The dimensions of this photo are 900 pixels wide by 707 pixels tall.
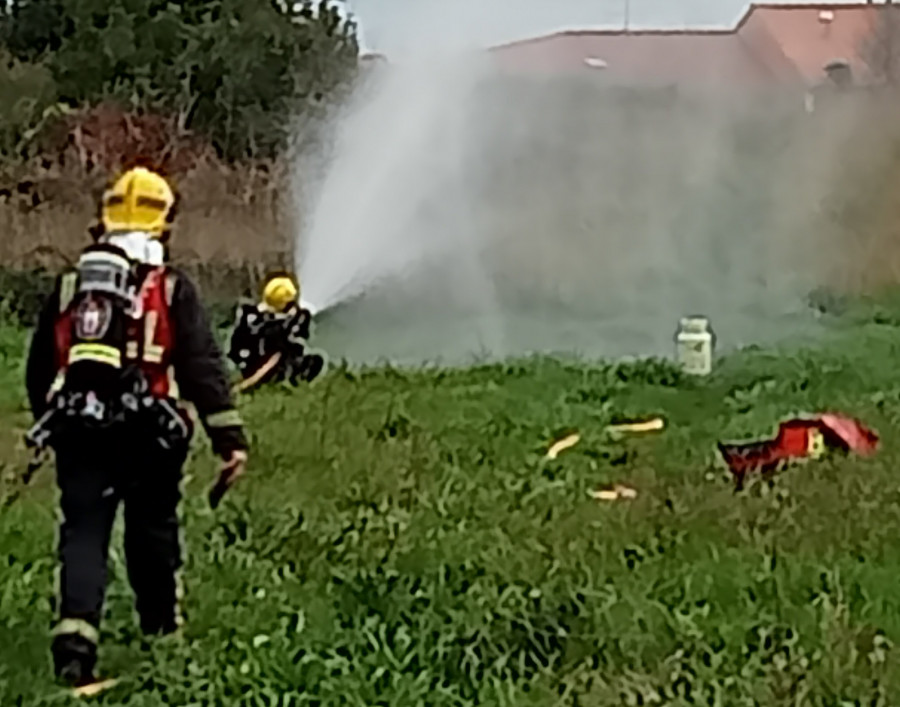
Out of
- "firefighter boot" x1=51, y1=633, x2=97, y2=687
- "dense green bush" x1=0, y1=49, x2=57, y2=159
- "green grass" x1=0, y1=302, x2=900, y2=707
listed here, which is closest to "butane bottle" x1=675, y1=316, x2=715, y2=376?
"green grass" x1=0, y1=302, x2=900, y2=707

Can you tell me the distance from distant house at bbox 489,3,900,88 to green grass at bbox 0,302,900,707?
20468mm

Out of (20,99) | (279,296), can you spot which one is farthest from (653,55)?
(279,296)

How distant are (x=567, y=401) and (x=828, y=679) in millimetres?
6255

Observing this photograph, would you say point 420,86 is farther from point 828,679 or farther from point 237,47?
point 828,679

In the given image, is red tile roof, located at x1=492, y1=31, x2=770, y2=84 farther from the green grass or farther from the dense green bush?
the green grass

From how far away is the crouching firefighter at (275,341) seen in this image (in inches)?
478

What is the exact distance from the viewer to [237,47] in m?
24.7

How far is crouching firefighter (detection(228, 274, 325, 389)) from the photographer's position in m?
12.1

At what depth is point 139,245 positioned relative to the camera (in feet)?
17.5

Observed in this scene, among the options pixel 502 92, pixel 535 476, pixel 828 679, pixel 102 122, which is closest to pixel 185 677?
pixel 828 679

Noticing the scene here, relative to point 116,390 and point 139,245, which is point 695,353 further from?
point 116,390

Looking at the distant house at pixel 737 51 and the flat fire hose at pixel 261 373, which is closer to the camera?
the flat fire hose at pixel 261 373

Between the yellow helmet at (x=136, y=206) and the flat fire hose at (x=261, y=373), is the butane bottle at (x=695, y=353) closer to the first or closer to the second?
the flat fire hose at (x=261, y=373)

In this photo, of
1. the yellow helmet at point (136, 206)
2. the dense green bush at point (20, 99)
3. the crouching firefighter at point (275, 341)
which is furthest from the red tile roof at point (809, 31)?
the yellow helmet at point (136, 206)
